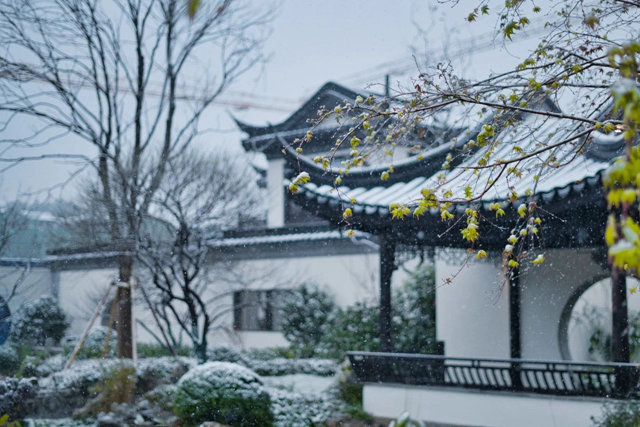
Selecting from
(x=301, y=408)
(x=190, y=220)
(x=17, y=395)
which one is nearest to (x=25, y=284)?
(x=17, y=395)

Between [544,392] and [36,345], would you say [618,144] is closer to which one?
[544,392]

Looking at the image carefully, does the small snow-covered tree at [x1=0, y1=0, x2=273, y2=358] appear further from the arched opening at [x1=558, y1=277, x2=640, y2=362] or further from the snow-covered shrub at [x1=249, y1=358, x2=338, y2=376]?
the arched opening at [x1=558, y1=277, x2=640, y2=362]

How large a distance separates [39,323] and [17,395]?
145cm

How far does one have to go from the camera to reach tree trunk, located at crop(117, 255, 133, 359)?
24.3ft

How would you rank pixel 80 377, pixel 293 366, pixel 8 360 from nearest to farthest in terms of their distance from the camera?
pixel 80 377 → pixel 8 360 → pixel 293 366

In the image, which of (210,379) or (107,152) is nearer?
(210,379)

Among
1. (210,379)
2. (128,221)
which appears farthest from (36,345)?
(210,379)

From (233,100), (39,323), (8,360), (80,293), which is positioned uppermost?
(233,100)

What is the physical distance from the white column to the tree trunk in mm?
2710

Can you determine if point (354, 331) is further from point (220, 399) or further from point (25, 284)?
point (25, 284)

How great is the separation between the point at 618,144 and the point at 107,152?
5.03 m

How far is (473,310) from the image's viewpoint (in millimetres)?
6465

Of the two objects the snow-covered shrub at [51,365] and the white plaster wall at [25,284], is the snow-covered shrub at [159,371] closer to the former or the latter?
the snow-covered shrub at [51,365]

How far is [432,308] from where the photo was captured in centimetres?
762
